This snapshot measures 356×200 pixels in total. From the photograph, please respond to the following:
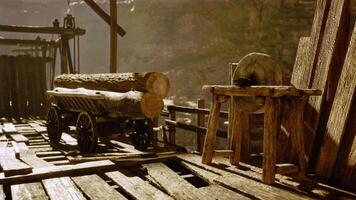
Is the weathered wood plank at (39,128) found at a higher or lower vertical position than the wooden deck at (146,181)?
lower

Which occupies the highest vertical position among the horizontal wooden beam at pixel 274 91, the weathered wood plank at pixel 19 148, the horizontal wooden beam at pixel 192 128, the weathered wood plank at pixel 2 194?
the horizontal wooden beam at pixel 274 91

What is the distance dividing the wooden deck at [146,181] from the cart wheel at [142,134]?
1.48 meters

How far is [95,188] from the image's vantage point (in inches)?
172

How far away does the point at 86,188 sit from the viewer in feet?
14.3

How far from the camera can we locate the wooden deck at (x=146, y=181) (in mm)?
4031

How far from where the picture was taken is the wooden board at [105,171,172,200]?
13.3ft

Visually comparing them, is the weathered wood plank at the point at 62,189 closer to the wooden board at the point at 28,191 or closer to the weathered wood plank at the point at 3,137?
the wooden board at the point at 28,191

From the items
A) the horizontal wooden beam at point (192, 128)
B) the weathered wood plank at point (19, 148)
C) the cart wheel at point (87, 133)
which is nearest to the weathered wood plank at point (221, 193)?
the horizontal wooden beam at point (192, 128)

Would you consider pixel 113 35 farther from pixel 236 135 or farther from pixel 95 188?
Answer: pixel 95 188

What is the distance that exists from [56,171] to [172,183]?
1.70 m

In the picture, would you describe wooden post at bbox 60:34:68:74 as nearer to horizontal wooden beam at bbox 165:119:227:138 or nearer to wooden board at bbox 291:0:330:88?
horizontal wooden beam at bbox 165:119:227:138

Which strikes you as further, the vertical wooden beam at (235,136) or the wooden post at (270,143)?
the vertical wooden beam at (235,136)

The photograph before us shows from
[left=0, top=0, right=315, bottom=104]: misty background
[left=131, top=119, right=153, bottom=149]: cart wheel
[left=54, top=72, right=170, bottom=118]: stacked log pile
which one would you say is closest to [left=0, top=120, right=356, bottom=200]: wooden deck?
[left=54, top=72, right=170, bottom=118]: stacked log pile

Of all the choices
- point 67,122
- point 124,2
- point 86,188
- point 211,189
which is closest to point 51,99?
point 67,122
